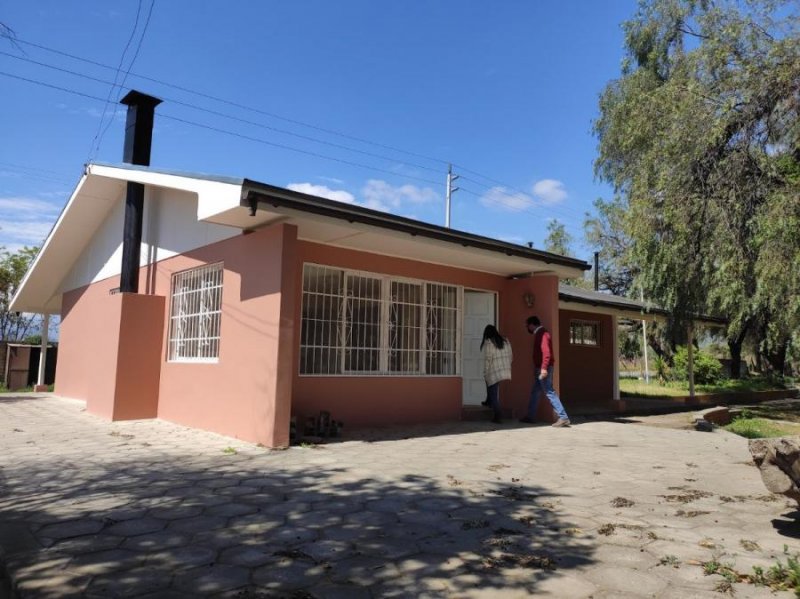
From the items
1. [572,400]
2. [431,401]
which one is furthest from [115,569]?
[572,400]

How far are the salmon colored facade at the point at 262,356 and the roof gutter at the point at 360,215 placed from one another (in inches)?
21.4

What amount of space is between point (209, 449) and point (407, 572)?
418 cm

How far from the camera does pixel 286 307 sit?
6508mm

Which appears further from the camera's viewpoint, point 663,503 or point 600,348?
point 600,348

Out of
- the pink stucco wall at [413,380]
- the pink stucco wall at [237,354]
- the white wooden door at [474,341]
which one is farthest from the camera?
the white wooden door at [474,341]

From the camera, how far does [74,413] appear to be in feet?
33.4

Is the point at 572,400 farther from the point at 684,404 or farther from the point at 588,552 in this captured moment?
the point at 588,552

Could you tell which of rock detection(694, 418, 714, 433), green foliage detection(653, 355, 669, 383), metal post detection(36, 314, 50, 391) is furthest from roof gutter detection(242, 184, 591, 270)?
green foliage detection(653, 355, 669, 383)

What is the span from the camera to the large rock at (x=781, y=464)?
A: 3.31 m

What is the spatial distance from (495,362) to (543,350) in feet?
2.63

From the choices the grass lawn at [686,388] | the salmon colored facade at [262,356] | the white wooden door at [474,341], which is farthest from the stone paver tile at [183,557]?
the grass lawn at [686,388]

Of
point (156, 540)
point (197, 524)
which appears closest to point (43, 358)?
point (197, 524)

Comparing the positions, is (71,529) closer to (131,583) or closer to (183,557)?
(183,557)

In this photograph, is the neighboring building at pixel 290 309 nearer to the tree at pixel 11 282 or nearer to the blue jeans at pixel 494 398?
the blue jeans at pixel 494 398
